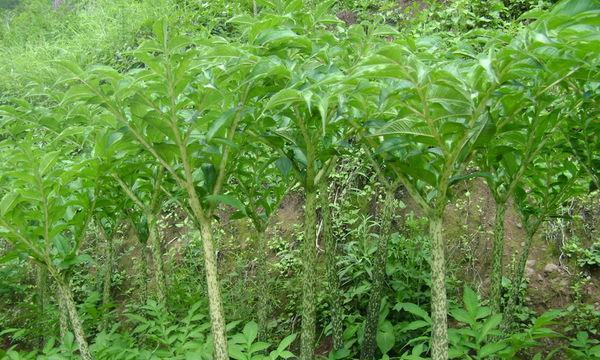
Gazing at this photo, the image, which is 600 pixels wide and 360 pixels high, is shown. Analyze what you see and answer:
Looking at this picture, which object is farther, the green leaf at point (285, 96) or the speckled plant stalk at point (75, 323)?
the speckled plant stalk at point (75, 323)

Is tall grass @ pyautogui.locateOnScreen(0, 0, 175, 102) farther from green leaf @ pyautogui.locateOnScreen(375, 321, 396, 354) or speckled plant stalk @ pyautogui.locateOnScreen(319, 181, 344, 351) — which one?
green leaf @ pyautogui.locateOnScreen(375, 321, 396, 354)

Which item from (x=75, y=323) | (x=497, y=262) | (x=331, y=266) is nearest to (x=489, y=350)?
(x=497, y=262)

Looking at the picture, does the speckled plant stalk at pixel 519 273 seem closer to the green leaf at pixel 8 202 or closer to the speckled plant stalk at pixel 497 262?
the speckled plant stalk at pixel 497 262

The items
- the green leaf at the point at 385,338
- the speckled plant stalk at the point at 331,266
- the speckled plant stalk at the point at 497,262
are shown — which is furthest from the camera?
the green leaf at the point at 385,338

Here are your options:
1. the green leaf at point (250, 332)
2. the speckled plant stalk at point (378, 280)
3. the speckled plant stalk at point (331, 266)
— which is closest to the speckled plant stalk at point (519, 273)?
the speckled plant stalk at point (378, 280)

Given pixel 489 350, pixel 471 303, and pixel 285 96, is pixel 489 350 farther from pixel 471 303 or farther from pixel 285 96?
pixel 285 96

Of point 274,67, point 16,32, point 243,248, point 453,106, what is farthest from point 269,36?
point 16,32

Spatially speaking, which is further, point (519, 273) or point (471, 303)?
point (519, 273)

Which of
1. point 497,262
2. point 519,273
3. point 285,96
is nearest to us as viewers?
point 285,96

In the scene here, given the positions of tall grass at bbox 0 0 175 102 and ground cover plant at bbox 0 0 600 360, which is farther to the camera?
tall grass at bbox 0 0 175 102

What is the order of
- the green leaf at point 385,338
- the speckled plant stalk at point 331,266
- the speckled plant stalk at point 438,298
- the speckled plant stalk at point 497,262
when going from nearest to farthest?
the speckled plant stalk at point 438,298
the speckled plant stalk at point 497,262
the speckled plant stalk at point 331,266
the green leaf at point 385,338

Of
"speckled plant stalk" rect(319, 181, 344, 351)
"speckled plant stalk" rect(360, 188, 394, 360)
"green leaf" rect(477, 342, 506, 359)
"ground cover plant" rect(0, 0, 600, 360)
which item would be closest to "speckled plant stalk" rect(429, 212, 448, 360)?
"ground cover plant" rect(0, 0, 600, 360)

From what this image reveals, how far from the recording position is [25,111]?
7.35ft

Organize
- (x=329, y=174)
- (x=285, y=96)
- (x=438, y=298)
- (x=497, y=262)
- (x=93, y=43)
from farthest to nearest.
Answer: (x=93, y=43) → (x=329, y=174) → (x=497, y=262) → (x=438, y=298) → (x=285, y=96)
